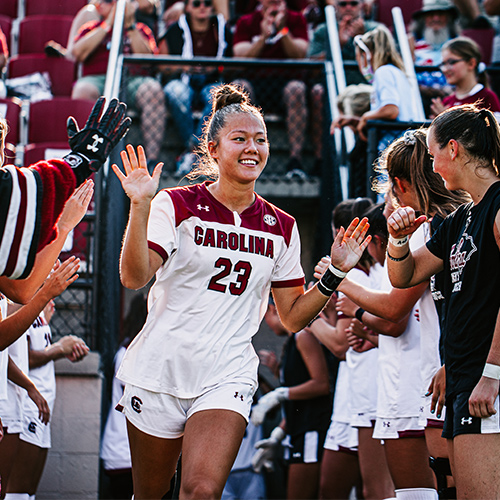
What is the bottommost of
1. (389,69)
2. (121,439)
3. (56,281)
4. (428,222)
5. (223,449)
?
(121,439)

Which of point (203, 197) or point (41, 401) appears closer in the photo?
point (203, 197)

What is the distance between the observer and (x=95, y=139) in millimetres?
3486

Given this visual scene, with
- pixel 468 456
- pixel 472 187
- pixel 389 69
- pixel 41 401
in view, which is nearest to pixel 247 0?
pixel 389 69

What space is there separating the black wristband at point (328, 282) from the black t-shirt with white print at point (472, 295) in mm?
527

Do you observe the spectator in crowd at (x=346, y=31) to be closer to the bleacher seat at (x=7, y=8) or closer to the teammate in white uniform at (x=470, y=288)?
the bleacher seat at (x=7, y=8)

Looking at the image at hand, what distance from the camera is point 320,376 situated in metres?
5.54

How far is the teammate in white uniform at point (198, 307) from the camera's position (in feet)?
10.1

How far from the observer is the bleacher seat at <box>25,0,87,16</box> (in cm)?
1055

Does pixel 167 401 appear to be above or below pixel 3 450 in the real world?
above

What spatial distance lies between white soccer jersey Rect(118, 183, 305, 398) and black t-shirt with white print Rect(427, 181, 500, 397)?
85 centimetres

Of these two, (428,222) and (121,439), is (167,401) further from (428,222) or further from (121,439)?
(121,439)

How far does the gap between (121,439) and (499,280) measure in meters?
3.80

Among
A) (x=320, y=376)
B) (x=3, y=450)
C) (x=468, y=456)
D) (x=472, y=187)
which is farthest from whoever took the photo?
(x=320, y=376)

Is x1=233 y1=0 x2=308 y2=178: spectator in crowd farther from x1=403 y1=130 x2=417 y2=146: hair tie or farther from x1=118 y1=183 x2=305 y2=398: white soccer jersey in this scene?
x1=118 y1=183 x2=305 y2=398: white soccer jersey
